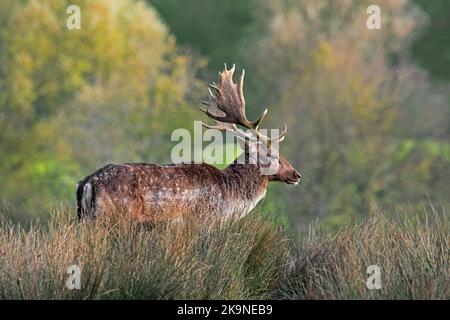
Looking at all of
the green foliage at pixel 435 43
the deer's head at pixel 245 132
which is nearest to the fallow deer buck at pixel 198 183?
the deer's head at pixel 245 132

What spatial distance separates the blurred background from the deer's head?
1620 centimetres

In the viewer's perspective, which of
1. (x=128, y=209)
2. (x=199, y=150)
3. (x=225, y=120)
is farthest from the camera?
(x=199, y=150)

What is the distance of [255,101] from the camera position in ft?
112

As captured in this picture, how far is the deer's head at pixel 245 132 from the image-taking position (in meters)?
10.2

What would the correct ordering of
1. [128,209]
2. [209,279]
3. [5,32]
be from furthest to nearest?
[5,32] → [128,209] → [209,279]

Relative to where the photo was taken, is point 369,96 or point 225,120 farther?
point 369,96

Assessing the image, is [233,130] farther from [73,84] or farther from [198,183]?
[73,84]

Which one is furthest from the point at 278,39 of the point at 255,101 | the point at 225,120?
the point at 225,120

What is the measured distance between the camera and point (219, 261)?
8117 millimetres

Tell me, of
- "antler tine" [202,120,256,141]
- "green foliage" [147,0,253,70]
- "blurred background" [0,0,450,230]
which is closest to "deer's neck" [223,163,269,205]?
"antler tine" [202,120,256,141]

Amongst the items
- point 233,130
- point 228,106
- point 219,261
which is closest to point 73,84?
point 228,106

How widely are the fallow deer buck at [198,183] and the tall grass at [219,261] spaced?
0.26 m

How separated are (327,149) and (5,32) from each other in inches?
457

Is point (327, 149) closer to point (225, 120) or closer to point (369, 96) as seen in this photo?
point (369, 96)
